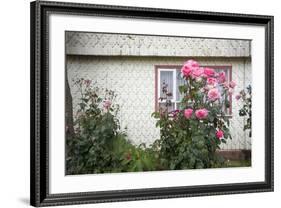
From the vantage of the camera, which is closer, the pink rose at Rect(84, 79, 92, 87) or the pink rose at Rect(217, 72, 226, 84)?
the pink rose at Rect(84, 79, 92, 87)

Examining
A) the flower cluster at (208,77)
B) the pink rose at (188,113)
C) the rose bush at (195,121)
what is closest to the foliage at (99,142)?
the rose bush at (195,121)

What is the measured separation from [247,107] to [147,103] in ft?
1.49

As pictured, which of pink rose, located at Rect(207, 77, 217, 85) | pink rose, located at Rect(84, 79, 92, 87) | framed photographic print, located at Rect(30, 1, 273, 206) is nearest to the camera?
framed photographic print, located at Rect(30, 1, 273, 206)

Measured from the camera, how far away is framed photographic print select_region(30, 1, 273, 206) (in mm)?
2389

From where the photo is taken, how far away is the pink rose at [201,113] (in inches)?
107

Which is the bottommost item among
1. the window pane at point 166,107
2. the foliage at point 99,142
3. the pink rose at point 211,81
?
the foliage at point 99,142

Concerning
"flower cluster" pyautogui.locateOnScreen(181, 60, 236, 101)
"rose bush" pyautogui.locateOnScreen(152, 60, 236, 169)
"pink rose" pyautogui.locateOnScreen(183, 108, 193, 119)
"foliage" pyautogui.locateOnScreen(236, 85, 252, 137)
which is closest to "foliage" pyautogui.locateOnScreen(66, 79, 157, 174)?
"rose bush" pyautogui.locateOnScreen(152, 60, 236, 169)

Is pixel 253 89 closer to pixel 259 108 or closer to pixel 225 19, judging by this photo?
pixel 259 108

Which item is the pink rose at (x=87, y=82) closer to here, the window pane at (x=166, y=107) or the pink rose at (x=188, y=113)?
the window pane at (x=166, y=107)

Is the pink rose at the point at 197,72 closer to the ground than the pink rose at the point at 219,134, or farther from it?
farther from it

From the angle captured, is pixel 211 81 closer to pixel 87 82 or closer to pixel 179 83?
pixel 179 83

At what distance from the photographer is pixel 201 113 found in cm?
272

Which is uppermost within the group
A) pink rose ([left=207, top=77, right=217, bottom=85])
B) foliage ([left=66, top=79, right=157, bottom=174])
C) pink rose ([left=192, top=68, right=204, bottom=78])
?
pink rose ([left=192, top=68, right=204, bottom=78])

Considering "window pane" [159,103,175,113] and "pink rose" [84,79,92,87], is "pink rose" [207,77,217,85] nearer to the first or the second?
"window pane" [159,103,175,113]
